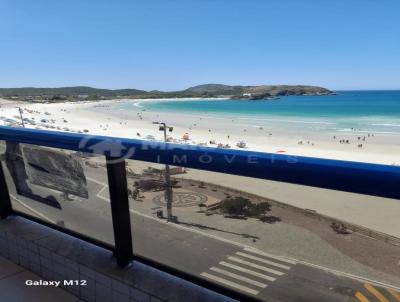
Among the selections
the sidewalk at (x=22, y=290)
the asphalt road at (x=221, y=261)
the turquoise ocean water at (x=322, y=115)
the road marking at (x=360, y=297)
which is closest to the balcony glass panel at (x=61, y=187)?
the asphalt road at (x=221, y=261)

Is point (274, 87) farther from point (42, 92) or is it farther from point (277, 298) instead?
point (277, 298)

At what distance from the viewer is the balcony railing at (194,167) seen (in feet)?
3.43

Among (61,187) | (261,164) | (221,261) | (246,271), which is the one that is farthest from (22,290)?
(261,164)

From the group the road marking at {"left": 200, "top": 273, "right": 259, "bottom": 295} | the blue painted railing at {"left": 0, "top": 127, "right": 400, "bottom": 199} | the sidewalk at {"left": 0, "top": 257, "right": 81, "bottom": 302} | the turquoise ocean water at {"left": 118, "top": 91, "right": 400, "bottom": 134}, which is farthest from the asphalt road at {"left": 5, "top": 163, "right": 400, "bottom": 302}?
the turquoise ocean water at {"left": 118, "top": 91, "right": 400, "bottom": 134}

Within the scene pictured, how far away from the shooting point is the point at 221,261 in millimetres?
1639

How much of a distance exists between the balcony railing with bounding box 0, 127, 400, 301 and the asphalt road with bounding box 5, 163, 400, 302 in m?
0.04

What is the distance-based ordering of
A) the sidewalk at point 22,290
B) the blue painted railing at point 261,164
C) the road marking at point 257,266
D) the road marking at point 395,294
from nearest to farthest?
1. the blue painted railing at point 261,164
2. the road marking at point 395,294
3. the road marking at point 257,266
4. the sidewalk at point 22,290

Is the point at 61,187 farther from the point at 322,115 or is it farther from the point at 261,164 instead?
the point at 322,115

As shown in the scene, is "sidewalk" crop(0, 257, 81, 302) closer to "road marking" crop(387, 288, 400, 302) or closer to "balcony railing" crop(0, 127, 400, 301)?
"balcony railing" crop(0, 127, 400, 301)

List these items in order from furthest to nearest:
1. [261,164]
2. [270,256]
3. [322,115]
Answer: [322,115] < [270,256] < [261,164]

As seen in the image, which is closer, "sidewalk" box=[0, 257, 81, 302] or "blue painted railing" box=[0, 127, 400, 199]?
"blue painted railing" box=[0, 127, 400, 199]

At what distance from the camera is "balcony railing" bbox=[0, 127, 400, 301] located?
1046 mm

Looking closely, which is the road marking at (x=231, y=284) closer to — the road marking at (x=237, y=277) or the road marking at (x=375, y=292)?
the road marking at (x=237, y=277)

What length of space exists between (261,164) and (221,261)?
604mm
